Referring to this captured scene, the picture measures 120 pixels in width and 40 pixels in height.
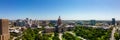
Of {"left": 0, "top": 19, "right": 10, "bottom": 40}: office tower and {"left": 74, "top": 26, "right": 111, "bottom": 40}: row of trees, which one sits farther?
{"left": 74, "top": 26, "right": 111, "bottom": 40}: row of trees

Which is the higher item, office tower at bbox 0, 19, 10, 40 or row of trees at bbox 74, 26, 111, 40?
office tower at bbox 0, 19, 10, 40

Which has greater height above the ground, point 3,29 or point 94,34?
point 3,29

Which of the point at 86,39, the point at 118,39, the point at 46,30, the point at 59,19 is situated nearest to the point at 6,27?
the point at 86,39

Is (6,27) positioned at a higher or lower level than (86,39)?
higher

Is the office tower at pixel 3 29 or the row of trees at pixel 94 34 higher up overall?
the office tower at pixel 3 29

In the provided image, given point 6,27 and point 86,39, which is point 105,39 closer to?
point 86,39

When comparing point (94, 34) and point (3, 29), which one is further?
point (94, 34)

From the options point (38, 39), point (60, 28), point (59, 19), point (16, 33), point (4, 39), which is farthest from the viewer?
point (59, 19)

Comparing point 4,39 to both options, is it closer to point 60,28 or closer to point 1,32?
point 1,32

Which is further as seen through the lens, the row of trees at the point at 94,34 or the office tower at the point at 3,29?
the row of trees at the point at 94,34

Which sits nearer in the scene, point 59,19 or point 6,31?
point 6,31

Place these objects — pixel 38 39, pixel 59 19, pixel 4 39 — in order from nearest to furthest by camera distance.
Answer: pixel 4 39
pixel 38 39
pixel 59 19
